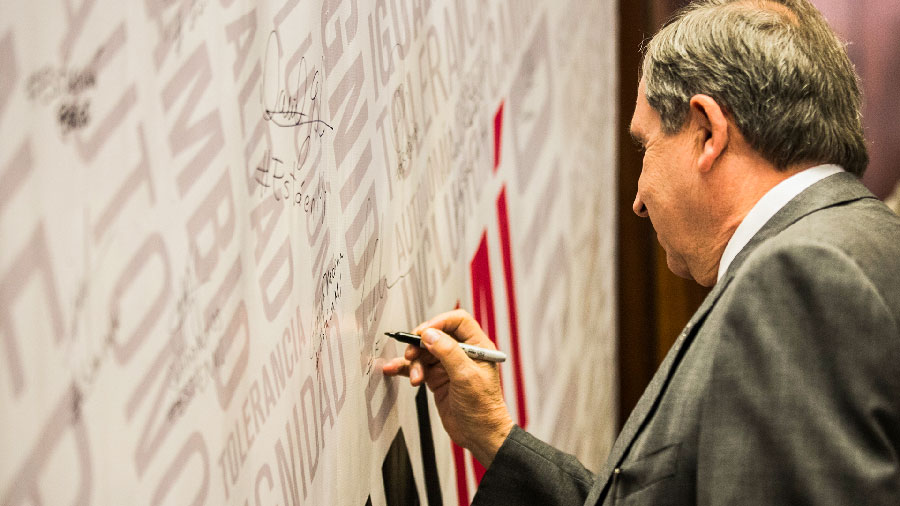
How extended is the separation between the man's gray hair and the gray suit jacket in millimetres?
110

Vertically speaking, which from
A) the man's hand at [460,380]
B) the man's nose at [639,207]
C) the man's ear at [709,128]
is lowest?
the man's hand at [460,380]

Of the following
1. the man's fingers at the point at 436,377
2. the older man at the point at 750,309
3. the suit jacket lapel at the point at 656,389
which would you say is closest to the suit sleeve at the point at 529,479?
the older man at the point at 750,309

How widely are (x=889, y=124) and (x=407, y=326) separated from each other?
1.30 metres

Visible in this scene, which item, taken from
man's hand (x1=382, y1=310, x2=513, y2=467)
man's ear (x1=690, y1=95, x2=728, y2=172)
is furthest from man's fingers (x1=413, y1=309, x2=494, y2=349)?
man's ear (x1=690, y1=95, x2=728, y2=172)

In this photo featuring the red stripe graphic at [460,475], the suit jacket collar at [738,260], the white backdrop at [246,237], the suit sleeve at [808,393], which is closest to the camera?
the white backdrop at [246,237]

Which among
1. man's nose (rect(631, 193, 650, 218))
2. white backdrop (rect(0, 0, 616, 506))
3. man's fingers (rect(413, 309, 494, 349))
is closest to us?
white backdrop (rect(0, 0, 616, 506))

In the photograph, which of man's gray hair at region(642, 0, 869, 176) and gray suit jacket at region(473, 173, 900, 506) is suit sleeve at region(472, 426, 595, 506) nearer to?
gray suit jacket at region(473, 173, 900, 506)

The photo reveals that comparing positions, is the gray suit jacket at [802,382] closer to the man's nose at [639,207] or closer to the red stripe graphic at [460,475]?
the man's nose at [639,207]

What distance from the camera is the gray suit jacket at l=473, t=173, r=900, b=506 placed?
0.73 metres

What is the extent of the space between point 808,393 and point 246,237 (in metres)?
0.49

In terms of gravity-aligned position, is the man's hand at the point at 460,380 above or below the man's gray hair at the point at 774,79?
below

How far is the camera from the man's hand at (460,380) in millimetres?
1097

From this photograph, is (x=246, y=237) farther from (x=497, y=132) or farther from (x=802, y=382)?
(x=497, y=132)

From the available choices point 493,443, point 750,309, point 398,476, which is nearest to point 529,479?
point 493,443
